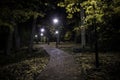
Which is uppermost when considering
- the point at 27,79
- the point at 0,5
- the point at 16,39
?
the point at 0,5

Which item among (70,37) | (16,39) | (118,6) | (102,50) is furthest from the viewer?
(70,37)

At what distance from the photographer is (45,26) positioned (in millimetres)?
52438

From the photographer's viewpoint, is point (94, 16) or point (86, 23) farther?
point (86, 23)

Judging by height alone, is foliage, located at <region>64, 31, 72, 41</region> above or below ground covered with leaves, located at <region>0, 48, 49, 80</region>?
above

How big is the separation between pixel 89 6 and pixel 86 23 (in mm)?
1654

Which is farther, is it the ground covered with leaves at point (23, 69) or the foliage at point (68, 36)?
the foliage at point (68, 36)

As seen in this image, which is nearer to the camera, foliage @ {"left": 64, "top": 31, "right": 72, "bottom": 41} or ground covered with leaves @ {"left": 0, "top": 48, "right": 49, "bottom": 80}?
ground covered with leaves @ {"left": 0, "top": 48, "right": 49, "bottom": 80}

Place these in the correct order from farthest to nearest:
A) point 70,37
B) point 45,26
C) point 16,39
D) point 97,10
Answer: point 45,26, point 70,37, point 16,39, point 97,10

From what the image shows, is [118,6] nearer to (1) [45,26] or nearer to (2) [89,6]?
(2) [89,6]

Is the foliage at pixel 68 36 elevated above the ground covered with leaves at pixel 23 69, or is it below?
above

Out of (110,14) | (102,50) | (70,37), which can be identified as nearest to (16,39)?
(102,50)

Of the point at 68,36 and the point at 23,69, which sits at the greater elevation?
the point at 68,36

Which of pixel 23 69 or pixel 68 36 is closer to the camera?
pixel 23 69

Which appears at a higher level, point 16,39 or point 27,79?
point 16,39
